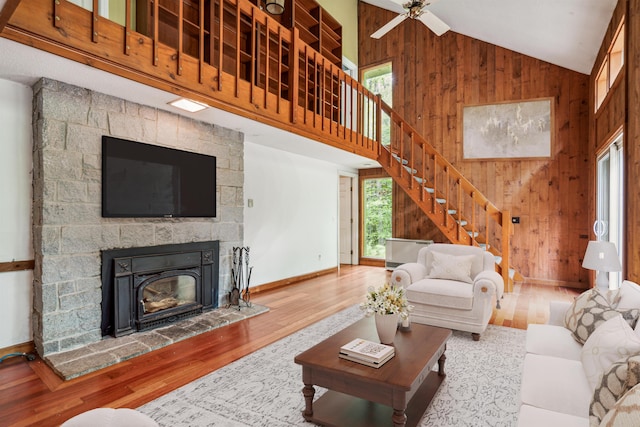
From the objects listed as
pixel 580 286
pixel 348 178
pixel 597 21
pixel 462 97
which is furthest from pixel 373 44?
pixel 580 286

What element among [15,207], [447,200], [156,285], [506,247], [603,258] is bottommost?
[156,285]

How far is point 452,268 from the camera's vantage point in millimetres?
4074

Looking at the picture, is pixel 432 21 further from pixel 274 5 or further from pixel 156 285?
pixel 156 285

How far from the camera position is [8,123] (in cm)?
303

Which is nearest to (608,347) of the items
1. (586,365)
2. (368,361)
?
(586,365)

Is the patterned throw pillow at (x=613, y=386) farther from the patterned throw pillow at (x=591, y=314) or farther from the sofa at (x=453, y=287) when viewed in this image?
the sofa at (x=453, y=287)

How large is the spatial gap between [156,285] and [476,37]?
22.8 feet

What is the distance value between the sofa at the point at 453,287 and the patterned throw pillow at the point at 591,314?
1.06 m

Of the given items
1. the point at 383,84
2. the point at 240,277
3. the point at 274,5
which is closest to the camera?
the point at 274,5

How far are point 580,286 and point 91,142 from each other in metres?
7.37

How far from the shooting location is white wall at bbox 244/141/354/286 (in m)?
5.52

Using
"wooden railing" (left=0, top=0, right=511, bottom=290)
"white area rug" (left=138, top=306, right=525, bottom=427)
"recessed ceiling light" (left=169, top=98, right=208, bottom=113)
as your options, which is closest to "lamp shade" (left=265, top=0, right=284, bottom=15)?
"wooden railing" (left=0, top=0, right=511, bottom=290)

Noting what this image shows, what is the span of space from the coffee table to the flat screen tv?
8.11 ft

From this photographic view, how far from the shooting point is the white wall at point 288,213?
5.52 m
